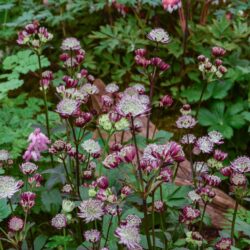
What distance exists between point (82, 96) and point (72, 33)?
1.68 m

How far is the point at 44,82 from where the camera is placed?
171 cm

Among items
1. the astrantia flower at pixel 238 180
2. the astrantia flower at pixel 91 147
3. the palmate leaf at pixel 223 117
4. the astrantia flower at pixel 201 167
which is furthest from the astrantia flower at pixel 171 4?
the astrantia flower at pixel 238 180

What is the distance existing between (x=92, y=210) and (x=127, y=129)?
0.40 m

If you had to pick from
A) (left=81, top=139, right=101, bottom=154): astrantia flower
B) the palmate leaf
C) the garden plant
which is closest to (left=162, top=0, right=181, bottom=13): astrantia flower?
the garden plant

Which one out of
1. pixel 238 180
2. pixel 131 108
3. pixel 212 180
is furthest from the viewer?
pixel 212 180

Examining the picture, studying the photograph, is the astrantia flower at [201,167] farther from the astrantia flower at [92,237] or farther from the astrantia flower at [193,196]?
the astrantia flower at [92,237]

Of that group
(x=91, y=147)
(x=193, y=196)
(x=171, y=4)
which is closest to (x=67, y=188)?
(x=91, y=147)

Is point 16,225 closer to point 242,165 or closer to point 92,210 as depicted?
point 92,210

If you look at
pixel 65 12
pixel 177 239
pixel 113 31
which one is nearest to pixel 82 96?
pixel 177 239

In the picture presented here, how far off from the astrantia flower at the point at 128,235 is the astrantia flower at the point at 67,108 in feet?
1.03

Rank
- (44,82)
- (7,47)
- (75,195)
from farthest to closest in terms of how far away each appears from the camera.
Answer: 1. (7,47)
2. (44,82)
3. (75,195)

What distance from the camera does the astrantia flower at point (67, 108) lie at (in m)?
1.31

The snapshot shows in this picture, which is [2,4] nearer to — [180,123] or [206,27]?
[206,27]

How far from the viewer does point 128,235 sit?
1.18 metres
